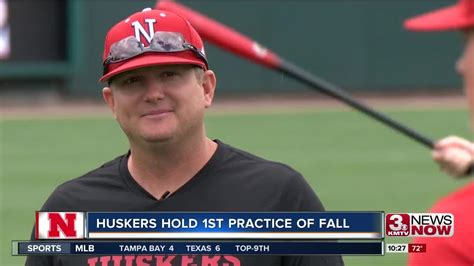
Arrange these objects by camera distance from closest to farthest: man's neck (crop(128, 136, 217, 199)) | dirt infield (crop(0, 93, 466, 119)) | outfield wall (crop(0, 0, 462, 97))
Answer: man's neck (crop(128, 136, 217, 199)) → dirt infield (crop(0, 93, 466, 119)) → outfield wall (crop(0, 0, 462, 97))

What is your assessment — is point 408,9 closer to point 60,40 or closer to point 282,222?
point 60,40

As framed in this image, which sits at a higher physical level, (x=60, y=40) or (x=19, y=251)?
(x=60, y=40)

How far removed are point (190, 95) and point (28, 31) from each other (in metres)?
18.6

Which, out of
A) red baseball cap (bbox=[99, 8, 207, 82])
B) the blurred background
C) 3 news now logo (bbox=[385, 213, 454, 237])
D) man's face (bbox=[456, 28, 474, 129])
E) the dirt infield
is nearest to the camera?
man's face (bbox=[456, 28, 474, 129])

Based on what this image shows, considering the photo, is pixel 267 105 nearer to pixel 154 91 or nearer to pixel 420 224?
pixel 154 91

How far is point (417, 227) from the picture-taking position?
361 cm

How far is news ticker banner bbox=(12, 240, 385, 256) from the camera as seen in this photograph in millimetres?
3928

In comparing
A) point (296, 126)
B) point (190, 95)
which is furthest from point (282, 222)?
point (296, 126)

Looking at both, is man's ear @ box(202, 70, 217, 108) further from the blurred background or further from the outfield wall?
the outfield wall

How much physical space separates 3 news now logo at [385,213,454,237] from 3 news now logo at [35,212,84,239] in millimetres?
1019

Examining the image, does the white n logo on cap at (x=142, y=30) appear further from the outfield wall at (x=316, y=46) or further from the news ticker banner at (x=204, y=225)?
the outfield wall at (x=316, y=46)

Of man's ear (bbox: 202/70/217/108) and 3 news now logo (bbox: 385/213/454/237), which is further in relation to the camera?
man's ear (bbox: 202/70/217/108)

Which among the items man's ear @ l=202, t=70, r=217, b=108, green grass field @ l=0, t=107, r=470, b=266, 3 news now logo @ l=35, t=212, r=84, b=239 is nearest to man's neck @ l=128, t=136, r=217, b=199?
man's ear @ l=202, t=70, r=217, b=108

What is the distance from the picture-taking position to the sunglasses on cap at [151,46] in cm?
Answer: 388
